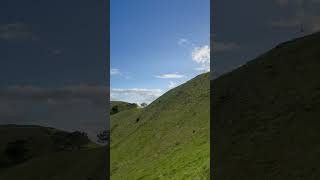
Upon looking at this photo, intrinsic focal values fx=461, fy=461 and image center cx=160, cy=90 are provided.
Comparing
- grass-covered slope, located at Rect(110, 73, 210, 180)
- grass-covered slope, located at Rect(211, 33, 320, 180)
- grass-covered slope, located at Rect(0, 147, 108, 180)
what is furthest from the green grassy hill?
grass-covered slope, located at Rect(211, 33, 320, 180)

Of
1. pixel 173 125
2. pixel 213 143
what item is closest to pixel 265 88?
pixel 213 143

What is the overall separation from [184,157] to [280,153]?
22.6 metres

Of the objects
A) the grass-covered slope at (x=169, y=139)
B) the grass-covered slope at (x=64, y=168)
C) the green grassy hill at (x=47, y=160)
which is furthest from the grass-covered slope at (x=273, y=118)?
the green grassy hill at (x=47, y=160)

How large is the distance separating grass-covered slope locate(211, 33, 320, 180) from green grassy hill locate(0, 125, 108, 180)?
993 inches

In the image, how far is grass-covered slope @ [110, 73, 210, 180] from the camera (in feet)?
200

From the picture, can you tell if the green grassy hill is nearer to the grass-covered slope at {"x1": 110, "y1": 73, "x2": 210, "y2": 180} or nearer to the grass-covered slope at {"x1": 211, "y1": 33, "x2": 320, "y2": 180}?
the grass-covered slope at {"x1": 110, "y1": 73, "x2": 210, "y2": 180}

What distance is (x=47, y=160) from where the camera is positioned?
107 meters

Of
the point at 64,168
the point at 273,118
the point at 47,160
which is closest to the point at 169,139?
the point at 64,168

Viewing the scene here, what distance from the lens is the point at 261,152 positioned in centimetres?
4619

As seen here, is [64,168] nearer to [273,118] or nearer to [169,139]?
[169,139]

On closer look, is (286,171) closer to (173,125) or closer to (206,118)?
(206,118)

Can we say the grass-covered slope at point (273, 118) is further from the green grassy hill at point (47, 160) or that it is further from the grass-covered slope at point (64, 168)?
the green grassy hill at point (47, 160)

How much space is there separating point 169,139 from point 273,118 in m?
38.0

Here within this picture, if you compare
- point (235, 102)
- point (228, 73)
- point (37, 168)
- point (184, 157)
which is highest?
point (228, 73)
